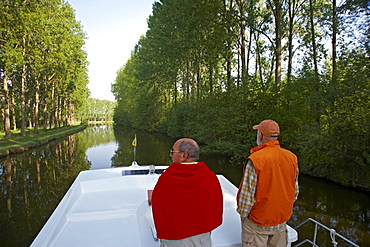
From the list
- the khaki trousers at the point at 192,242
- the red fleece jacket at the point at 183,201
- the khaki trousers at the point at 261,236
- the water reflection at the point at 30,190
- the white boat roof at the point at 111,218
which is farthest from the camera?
the water reflection at the point at 30,190

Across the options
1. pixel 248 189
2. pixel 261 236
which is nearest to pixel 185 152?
pixel 248 189

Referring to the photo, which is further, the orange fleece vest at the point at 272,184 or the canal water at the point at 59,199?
the canal water at the point at 59,199

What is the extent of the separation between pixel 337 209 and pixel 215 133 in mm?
7464

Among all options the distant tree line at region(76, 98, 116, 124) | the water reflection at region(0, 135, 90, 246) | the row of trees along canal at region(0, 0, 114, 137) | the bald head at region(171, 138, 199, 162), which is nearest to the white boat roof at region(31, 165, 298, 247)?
the bald head at region(171, 138, 199, 162)

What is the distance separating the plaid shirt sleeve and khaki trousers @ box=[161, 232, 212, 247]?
41cm

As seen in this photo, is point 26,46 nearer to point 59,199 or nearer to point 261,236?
point 59,199

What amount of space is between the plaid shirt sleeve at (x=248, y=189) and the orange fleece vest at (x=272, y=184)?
0.04m

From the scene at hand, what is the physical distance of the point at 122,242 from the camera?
327 centimetres

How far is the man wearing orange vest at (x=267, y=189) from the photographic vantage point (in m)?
2.29

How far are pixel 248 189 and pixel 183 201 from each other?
0.63 metres

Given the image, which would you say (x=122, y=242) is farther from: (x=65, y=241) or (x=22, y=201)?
(x=22, y=201)

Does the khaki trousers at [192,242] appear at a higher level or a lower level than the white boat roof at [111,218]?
higher

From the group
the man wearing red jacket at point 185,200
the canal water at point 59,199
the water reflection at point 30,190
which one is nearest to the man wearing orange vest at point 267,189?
the man wearing red jacket at point 185,200

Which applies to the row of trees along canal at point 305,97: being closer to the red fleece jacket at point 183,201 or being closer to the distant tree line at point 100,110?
the red fleece jacket at point 183,201
